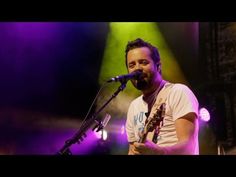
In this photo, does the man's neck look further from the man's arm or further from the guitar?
the man's arm

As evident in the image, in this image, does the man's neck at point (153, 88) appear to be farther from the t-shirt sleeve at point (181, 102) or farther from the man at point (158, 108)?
the t-shirt sleeve at point (181, 102)

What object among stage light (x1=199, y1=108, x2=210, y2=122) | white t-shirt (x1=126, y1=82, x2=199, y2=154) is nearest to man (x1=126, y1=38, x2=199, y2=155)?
white t-shirt (x1=126, y1=82, x2=199, y2=154)

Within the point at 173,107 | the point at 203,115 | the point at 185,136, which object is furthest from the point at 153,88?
the point at 203,115

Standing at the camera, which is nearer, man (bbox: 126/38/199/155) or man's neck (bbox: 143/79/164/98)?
man (bbox: 126/38/199/155)

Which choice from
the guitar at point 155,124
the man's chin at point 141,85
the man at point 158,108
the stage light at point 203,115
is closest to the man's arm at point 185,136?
the man at point 158,108

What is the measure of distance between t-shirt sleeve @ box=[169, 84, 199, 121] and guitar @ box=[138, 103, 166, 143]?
8cm

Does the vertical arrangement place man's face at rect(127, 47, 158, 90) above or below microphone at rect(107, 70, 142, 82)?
above

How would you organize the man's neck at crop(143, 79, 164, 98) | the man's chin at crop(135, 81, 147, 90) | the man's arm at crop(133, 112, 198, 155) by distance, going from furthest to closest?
the man's neck at crop(143, 79, 164, 98) < the man's chin at crop(135, 81, 147, 90) < the man's arm at crop(133, 112, 198, 155)

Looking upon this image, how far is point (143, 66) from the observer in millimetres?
2398

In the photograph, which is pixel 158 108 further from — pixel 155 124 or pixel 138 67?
pixel 138 67

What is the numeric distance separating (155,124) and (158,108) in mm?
112

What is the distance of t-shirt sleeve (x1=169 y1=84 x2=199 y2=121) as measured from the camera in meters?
2.25
